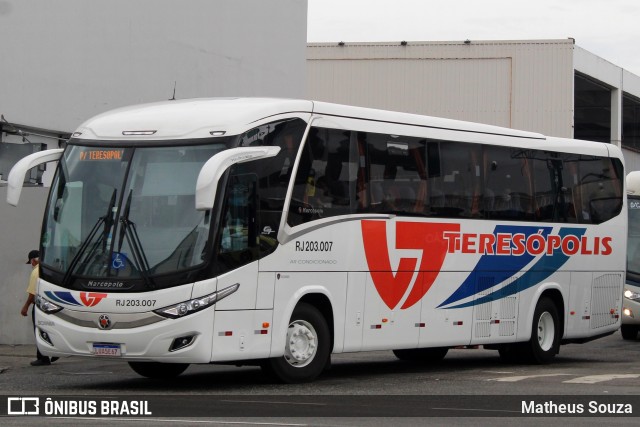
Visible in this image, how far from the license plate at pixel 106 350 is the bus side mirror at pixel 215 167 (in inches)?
76.5

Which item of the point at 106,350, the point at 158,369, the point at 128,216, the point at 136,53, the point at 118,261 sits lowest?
the point at 158,369

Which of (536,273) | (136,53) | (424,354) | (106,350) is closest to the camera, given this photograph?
(106,350)

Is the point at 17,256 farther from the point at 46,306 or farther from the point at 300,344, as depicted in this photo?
the point at 300,344

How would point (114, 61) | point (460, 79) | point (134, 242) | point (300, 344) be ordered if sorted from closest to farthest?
point (134, 242) < point (300, 344) < point (114, 61) < point (460, 79)

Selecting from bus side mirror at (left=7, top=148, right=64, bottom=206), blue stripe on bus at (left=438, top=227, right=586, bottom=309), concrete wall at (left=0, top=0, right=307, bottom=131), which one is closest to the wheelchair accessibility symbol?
bus side mirror at (left=7, top=148, right=64, bottom=206)

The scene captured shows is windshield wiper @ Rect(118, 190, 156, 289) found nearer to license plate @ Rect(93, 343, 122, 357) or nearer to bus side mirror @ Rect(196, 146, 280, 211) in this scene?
license plate @ Rect(93, 343, 122, 357)

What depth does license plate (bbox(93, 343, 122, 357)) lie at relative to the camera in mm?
14453

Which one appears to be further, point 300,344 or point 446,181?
point 446,181

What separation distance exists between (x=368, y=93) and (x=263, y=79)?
1647cm

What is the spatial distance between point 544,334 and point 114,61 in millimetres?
11479

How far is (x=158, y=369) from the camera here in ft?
54.7

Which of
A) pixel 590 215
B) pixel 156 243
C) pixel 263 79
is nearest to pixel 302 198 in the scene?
pixel 156 243

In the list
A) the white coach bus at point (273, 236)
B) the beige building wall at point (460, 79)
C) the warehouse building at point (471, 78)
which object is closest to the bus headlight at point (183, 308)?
the white coach bus at point (273, 236)

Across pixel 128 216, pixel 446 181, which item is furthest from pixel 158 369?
pixel 446 181
